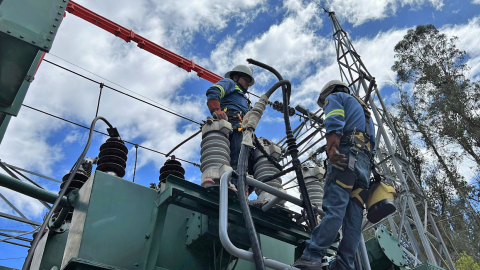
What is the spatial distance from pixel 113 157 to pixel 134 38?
10923 mm

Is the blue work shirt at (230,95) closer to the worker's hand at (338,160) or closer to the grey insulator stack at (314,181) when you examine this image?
the grey insulator stack at (314,181)

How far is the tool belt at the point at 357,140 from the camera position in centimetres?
325

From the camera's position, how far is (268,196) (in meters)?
4.39

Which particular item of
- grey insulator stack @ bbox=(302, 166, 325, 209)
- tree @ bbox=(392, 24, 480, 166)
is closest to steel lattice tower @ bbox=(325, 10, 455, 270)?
grey insulator stack @ bbox=(302, 166, 325, 209)

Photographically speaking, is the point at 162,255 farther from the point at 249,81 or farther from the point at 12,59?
the point at 249,81

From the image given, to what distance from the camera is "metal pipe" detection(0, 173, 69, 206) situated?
4036 millimetres

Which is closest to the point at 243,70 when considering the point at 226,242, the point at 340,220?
the point at 340,220

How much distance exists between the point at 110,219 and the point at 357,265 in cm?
206

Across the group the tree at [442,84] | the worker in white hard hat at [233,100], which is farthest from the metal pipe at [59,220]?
the tree at [442,84]

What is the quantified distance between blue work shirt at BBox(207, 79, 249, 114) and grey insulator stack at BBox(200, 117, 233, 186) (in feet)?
2.14

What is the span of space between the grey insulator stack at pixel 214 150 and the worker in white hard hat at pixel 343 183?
1.26 m

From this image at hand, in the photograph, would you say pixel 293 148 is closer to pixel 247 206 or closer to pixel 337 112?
pixel 337 112

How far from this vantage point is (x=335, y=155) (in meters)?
3.04

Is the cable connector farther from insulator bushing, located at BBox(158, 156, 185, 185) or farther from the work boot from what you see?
the work boot
